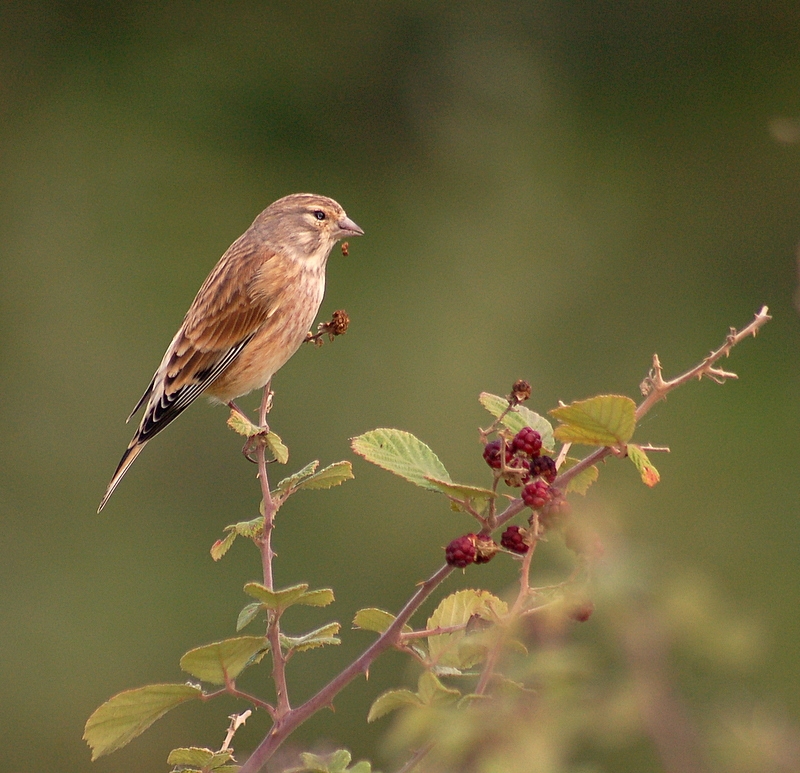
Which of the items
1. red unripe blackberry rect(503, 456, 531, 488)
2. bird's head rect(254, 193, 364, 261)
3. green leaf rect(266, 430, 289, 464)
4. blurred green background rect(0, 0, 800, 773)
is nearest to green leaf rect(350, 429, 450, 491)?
red unripe blackberry rect(503, 456, 531, 488)

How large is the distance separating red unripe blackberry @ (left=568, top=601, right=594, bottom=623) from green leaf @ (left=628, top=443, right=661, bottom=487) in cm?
35

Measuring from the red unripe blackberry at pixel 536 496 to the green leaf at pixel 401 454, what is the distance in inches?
11.2

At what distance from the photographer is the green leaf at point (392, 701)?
1.57 m

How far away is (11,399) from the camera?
12328 millimetres

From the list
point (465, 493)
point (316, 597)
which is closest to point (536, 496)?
point (465, 493)

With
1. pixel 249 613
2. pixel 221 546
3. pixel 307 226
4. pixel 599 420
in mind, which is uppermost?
pixel 599 420

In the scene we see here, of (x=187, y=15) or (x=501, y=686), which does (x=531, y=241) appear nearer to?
(x=187, y=15)

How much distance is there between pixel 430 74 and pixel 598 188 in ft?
6.56

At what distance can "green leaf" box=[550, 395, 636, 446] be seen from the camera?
4.91 ft

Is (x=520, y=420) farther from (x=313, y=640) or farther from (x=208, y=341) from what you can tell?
(x=208, y=341)

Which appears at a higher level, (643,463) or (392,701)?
→ (643,463)

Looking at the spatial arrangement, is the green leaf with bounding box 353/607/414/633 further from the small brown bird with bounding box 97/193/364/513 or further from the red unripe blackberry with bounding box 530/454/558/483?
the small brown bird with bounding box 97/193/364/513

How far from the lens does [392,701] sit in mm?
1634

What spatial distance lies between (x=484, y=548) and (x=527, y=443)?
7.3 inches
